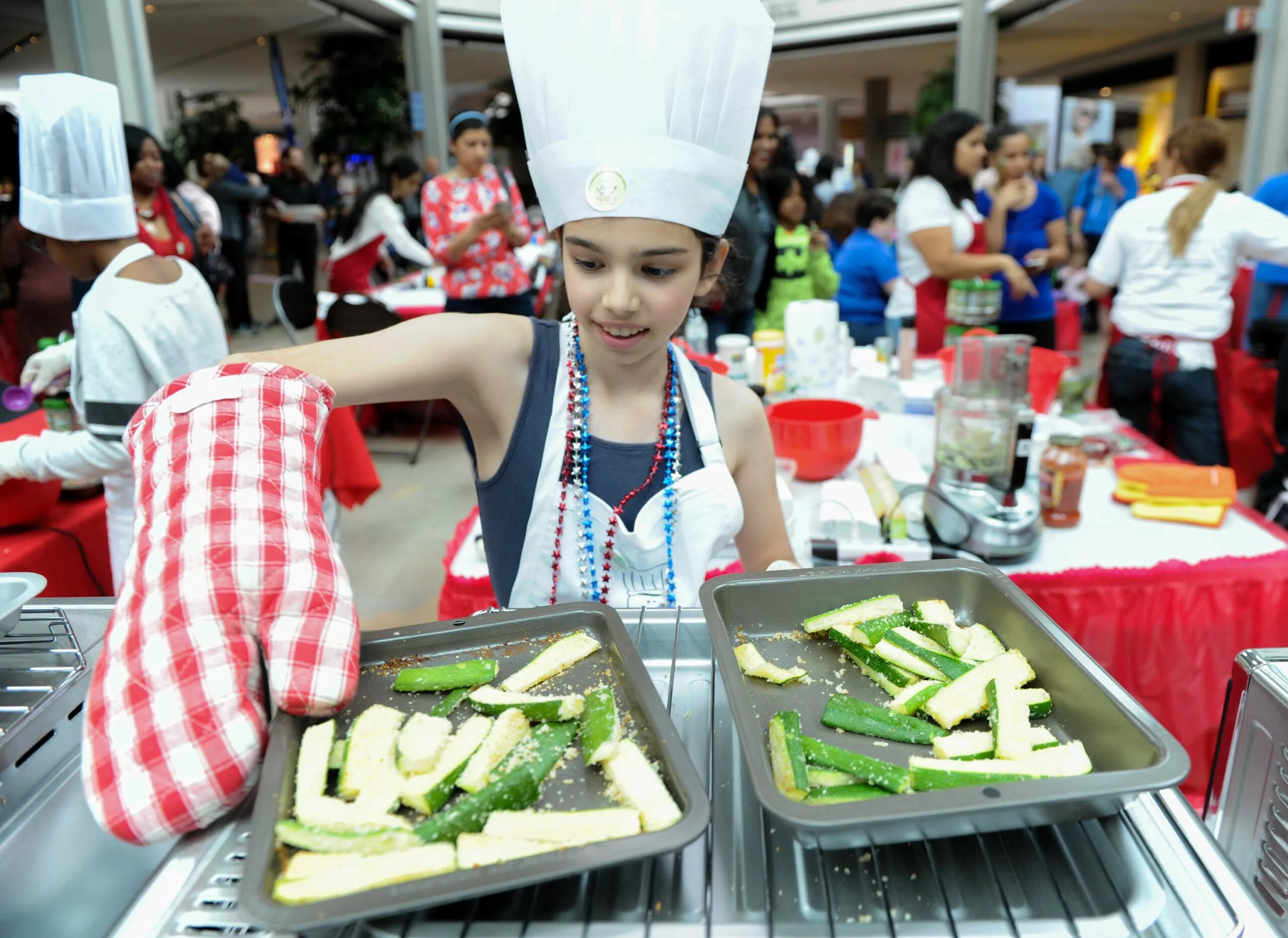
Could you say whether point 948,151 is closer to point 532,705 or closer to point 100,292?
point 100,292

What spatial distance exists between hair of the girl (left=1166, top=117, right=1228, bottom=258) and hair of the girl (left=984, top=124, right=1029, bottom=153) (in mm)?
579

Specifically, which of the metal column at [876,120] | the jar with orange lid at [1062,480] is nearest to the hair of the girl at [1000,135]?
the jar with orange lid at [1062,480]

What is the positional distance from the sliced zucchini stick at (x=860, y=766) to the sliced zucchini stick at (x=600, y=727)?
0.14 metres

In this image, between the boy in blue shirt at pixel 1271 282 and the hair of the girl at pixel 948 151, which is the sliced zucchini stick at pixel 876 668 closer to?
the hair of the girl at pixel 948 151

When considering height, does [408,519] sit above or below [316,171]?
below

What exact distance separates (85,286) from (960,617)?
204 centimetres

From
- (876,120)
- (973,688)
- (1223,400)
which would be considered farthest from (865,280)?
(876,120)

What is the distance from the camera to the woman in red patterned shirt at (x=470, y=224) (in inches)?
160

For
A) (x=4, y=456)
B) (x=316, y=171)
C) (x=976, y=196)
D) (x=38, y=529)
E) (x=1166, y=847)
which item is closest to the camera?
(x=1166, y=847)

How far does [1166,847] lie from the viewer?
0.59 metres

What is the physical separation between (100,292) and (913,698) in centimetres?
171

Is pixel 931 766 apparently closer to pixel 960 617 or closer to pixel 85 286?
pixel 960 617

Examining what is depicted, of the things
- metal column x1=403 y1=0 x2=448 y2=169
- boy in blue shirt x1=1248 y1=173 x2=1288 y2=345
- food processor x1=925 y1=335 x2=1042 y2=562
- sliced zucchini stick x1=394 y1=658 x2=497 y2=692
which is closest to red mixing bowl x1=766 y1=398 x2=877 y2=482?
food processor x1=925 y1=335 x2=1042 y2=562

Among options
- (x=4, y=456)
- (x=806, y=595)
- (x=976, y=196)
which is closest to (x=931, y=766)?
(x=806, y=595)
